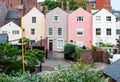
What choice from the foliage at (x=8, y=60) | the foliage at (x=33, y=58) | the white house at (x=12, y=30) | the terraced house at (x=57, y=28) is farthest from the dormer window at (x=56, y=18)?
the foliage at (x=8, y=60)

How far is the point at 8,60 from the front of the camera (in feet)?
114

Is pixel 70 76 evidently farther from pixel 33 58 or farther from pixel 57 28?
pixel 57 28

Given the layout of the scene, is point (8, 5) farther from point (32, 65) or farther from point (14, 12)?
point (32, 65)

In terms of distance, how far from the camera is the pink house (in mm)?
68812

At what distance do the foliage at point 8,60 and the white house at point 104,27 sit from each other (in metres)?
34.6

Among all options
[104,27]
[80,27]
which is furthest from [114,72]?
[104,27]

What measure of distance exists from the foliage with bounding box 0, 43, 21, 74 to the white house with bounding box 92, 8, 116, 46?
113 feet

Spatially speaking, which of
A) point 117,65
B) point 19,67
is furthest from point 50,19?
point 117,65

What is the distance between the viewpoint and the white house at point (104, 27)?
69062 mm

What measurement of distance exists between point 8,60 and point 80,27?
3526 cm

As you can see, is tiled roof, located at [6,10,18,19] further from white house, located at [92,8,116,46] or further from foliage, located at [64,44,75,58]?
foliage, located at [64,44,75,58]

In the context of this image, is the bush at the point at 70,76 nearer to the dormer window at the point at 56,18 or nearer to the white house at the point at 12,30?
the dormer window at the point at 56,18

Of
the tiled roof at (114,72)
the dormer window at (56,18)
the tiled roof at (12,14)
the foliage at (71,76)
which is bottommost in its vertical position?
the tiled roof at (114,72)

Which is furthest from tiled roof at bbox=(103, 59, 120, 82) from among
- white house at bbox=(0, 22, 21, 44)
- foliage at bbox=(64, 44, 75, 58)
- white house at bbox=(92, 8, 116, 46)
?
white house at bbox=(0, 22, 21, 44)
